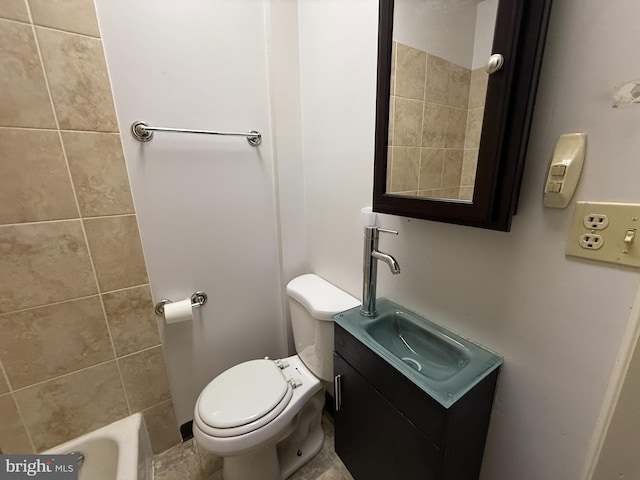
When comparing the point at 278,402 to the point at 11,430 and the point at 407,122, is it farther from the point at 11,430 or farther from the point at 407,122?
the point at 407,122

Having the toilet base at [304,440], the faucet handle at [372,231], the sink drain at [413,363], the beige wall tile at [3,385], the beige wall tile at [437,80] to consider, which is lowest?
the toilet base at [304,440]

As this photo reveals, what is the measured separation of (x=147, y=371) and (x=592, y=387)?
156cm

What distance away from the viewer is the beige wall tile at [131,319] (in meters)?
1.10

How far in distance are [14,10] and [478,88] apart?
135 centimetres

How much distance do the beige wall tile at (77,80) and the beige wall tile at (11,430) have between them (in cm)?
103

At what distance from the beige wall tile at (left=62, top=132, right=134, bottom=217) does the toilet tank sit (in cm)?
81

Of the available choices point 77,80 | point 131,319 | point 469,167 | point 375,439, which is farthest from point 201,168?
point 375,439

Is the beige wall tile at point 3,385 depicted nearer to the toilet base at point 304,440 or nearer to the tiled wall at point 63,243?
the tiled wall at point 63,243

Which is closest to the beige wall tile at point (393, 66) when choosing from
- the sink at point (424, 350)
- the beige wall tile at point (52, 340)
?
the sink at point (424, 350)

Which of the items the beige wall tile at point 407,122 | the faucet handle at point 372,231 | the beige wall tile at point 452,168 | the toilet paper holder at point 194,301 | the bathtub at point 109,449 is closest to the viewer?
the beige wall tile at point 452,168

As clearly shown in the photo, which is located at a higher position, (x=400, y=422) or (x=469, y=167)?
(x=469, y=167)

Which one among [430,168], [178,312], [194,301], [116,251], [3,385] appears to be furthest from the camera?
[194,301]

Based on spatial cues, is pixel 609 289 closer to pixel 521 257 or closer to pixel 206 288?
pixel 521 257

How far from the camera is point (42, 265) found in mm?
952
